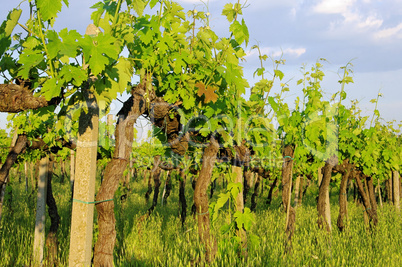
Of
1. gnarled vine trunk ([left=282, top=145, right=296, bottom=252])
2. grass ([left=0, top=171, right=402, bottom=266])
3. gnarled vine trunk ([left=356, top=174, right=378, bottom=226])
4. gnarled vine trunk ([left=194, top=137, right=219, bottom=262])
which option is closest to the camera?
gnarled vine trunk ([left=194, top=137, right=219, bottom=262])

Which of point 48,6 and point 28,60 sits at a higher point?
point 48,6

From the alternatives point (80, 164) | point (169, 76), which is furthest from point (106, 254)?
point (169, 76)

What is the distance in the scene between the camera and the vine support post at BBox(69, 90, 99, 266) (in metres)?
2.81

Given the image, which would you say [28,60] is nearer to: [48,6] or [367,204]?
[48,6]

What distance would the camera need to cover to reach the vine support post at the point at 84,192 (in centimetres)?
281

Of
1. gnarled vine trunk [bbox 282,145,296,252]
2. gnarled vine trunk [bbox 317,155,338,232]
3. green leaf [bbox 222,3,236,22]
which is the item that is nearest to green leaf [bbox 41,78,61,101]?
green leaf [bbox 222,3,236,22]

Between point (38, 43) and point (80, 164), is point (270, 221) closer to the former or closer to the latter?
point (80, 164)

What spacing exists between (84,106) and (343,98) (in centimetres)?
606

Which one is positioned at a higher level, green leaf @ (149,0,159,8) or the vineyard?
green leaf @ (149,0,159,8)

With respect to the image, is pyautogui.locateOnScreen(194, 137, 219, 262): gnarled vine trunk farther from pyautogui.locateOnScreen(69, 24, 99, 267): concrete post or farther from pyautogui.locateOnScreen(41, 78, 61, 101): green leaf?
pyautogui.locateOnScreen(41, 78, 61, 101): green leaf

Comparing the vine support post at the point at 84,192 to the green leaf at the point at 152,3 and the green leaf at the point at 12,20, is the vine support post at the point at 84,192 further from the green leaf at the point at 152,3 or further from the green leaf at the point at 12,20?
the green leaf at the point at 152,3

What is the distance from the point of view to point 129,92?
146 inches

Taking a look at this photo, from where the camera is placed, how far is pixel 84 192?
2818 millimetres

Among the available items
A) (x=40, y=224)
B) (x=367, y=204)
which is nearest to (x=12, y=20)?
(x=40, y=224)
